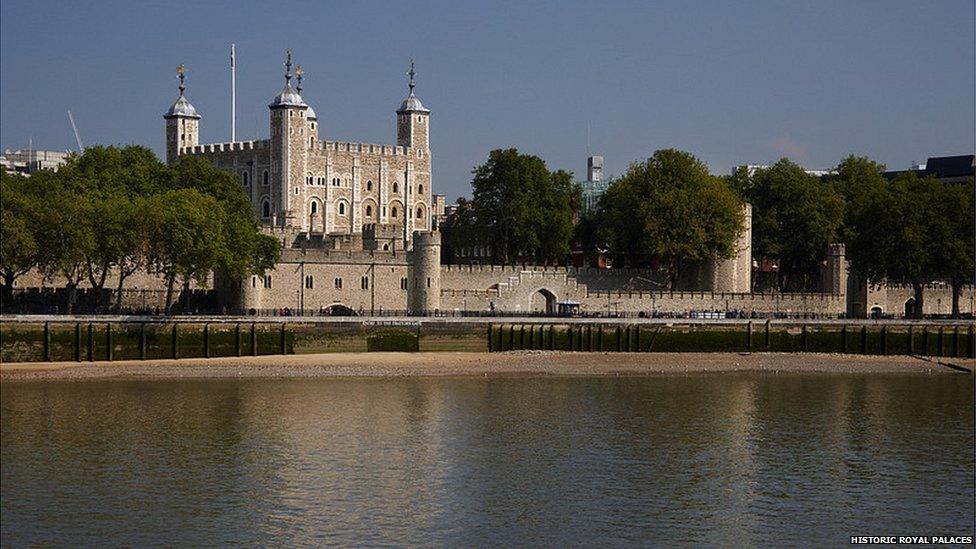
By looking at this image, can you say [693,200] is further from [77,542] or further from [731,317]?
[77,542]

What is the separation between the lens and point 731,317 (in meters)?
69.3

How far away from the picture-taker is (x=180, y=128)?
3839 inches

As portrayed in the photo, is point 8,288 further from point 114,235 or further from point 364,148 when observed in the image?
point 364,148

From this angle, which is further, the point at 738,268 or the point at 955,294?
the point at 738,268

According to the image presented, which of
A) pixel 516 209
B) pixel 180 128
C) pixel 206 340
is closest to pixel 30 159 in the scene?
pixel 180 128

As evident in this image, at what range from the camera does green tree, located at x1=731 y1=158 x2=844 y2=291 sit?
277 ft

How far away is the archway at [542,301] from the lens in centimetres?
7306

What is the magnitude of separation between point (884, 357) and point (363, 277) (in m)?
23.5

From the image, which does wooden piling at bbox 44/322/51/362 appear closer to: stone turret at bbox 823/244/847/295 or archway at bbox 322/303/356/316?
archway at bbox 322/303/356/316

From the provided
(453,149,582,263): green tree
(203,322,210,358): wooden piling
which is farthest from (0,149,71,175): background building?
(203,322,210,358): wooden piling

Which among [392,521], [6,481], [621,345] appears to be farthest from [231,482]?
[621,345]

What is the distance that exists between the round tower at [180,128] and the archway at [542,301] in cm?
3354

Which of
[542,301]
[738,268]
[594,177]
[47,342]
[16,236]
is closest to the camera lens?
[47,342]

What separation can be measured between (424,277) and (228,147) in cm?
3101
